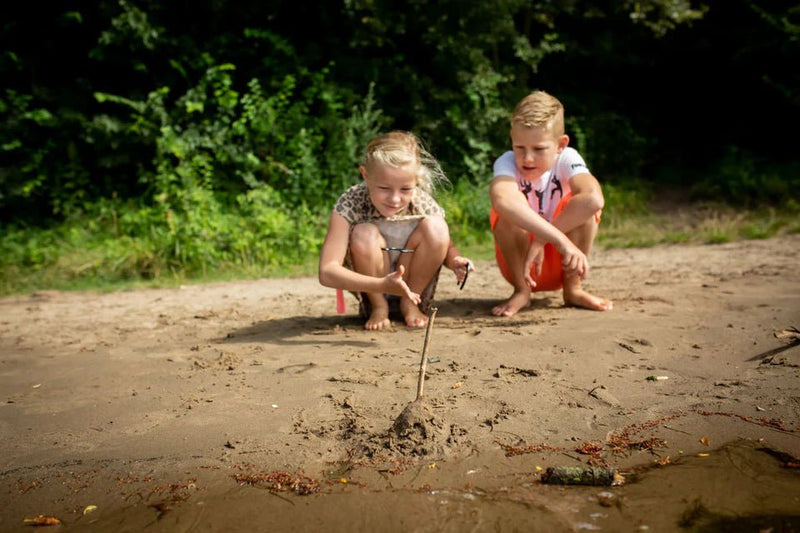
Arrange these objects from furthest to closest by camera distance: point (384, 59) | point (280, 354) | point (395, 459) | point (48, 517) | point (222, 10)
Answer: point (384, 59) < point (222, 10) < point (280, 354) < point (395, 459) < point (48, 517)

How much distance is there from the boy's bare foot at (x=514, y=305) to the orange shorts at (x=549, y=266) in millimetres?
111

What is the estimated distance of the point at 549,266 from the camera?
406 centimetres

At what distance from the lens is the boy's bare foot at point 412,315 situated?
382 cm

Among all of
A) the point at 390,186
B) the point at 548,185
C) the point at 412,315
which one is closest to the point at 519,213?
the point at 548,185

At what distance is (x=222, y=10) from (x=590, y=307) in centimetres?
587

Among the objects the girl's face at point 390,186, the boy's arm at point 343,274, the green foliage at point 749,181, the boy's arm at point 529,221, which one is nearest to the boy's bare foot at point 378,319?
the boy's arm at point 343,274

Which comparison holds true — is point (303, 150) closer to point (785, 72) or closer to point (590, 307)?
point (590, 307)

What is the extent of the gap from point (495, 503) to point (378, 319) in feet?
6.23

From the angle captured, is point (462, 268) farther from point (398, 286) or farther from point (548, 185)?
point (548, 185)

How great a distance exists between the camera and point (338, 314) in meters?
4.36

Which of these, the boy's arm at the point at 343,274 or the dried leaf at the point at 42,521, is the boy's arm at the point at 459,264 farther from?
the dried leaf at the point at 42,521

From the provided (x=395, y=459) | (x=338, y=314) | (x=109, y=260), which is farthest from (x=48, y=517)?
(x=109, y=260)

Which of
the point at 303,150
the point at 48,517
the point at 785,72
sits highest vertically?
the point at 785,72

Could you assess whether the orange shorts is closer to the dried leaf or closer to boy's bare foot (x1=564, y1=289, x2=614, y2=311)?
boy's bare foot (x1=564, y1=289, x2=614, y2=311)
